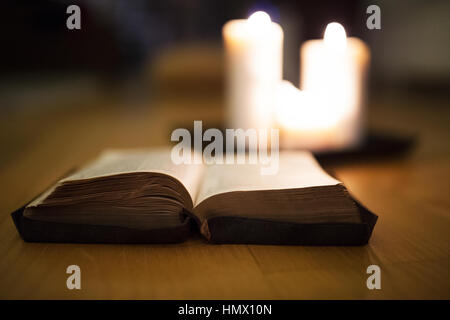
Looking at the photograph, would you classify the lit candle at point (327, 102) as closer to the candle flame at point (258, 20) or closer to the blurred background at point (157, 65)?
the candle flame at point (258, 20)

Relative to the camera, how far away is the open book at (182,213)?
528 millimetres

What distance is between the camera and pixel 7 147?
1272mm

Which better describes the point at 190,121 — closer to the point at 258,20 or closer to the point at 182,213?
the point at 258,20

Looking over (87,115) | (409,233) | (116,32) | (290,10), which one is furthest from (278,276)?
(116,32)

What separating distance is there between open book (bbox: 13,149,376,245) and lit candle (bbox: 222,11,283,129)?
49 centimetres

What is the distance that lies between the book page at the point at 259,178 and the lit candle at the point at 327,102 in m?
0.33

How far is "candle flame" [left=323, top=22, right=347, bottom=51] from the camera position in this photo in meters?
0.91

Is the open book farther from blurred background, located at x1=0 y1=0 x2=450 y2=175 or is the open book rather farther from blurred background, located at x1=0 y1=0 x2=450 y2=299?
blurred background, located at x1=0 y1=0 x2=450 y2=175

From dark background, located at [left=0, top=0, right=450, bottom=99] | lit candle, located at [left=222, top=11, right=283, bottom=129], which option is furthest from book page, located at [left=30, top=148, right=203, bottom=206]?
dark background, located at [left=0, top=0, right=450, bottom=99]

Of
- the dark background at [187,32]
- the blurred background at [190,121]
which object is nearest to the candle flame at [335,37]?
the blurred background at [190,121]

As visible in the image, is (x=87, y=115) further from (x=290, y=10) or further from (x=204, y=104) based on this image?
(x=290, y=10)

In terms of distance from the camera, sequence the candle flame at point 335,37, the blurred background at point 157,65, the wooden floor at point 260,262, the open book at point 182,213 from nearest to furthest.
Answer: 1. the wooden floor at point 260,262
2. the open book at point 182,213
3. the candle flame at point 335,37
4. the blurred background at point 157,65

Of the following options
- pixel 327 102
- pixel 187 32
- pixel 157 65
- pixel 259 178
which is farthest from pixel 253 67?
pixel 187 32

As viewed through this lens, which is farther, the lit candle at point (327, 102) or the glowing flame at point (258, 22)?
the lit candle at point (327, 102)
